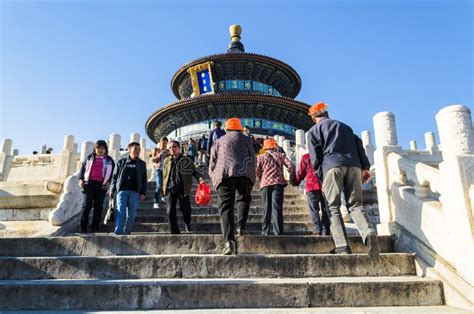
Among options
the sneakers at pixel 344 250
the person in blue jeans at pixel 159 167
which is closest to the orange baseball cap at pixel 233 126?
the sneakers at pixel 344 250

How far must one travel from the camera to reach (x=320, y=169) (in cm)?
408

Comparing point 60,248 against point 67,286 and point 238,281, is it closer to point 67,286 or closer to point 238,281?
point 67,286

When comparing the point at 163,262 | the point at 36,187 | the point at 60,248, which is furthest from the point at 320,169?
the point at 36,187

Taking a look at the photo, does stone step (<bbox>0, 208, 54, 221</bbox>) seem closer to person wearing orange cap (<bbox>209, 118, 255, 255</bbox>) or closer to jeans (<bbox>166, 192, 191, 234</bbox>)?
jeans (<bbox>166, 192, 191, 234</bbox>)

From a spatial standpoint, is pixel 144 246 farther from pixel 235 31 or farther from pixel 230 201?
pixel 235 31

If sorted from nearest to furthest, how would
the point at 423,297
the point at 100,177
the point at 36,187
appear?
the point at 423,297 → the point at 100,177 → the point at 36,187

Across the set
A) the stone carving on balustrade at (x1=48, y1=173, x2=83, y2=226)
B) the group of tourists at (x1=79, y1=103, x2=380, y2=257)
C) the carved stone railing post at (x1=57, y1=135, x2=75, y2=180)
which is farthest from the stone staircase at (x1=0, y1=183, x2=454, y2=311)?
the carved stone railing post at (x1=57, y1=135, x2=75, y2=180)

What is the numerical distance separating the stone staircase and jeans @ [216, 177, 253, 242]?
0.33 m

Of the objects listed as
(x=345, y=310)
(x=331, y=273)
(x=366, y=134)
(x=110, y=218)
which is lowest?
(x=345, y=310)

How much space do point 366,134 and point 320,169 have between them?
31.4 feet

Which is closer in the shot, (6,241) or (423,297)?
(423,297)

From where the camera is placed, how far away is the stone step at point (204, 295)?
9.70 feet

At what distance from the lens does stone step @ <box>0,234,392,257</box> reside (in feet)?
13.3

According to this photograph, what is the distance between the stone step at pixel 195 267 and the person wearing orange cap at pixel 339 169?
227mm
